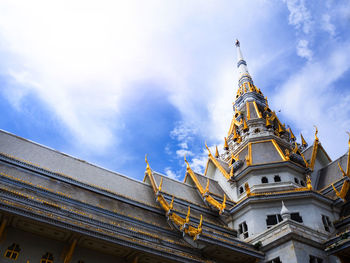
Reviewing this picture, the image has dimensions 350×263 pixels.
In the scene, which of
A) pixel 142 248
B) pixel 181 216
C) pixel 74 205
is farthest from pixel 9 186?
pixel 181 216

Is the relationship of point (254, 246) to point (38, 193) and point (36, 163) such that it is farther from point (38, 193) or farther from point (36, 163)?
point (36, 163)

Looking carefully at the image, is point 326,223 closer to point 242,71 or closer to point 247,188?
point 247,188

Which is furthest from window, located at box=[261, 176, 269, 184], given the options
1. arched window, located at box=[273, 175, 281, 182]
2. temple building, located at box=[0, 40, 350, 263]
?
arched window, located at box=[273, 175, 281, 182]

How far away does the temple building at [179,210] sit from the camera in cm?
1455

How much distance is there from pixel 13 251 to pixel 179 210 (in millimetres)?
11066

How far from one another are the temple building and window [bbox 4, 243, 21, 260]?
0.04 meters

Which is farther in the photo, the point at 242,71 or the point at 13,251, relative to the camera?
the point at 242,71

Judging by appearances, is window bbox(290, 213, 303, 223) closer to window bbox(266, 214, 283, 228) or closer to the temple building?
the temple building

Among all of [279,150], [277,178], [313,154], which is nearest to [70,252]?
[277,178]

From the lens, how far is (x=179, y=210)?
73.0 feet

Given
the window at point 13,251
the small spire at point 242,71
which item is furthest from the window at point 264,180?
the small spire at point 242,71

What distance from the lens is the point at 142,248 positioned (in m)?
15.1

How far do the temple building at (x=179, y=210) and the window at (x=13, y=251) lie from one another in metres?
0.04

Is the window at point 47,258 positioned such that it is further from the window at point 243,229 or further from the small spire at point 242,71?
the small spire at point 242,71
